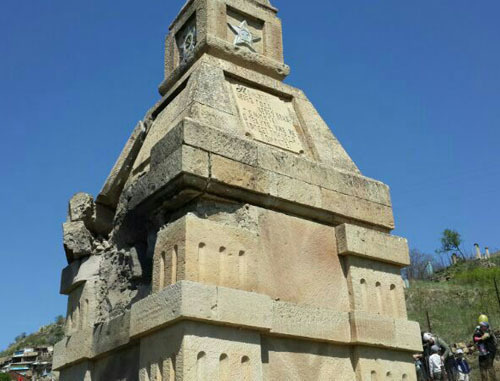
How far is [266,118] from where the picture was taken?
505cm

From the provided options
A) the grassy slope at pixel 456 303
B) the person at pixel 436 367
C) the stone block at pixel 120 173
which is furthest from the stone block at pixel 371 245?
the grassy slope at pixel 456 303

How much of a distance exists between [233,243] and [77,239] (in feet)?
6.95

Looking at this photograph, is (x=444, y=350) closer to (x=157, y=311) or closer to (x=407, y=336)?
(x=407, y=336)

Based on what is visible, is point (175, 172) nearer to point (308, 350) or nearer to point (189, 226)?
point (189, 226)

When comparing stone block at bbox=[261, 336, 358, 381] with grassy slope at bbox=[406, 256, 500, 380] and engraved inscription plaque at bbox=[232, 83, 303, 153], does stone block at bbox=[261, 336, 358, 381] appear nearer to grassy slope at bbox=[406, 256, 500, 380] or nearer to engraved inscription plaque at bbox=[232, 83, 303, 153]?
engraved inscription plaque at bbox=[232, 83, 303, 153]

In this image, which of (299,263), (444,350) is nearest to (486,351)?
(444,350)

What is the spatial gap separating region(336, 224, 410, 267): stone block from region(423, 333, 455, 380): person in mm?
6528

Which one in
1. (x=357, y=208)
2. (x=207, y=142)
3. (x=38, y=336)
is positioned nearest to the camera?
(x=207, y=142)

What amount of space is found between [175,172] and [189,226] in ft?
1.43

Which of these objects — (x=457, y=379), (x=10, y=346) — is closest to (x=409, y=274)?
(x=457, y=379)

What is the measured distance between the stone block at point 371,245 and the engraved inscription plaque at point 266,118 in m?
0.92

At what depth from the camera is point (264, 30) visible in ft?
19.1

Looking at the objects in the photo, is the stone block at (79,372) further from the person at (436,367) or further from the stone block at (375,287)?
the person at (436,367)

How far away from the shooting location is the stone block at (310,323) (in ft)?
12.9
